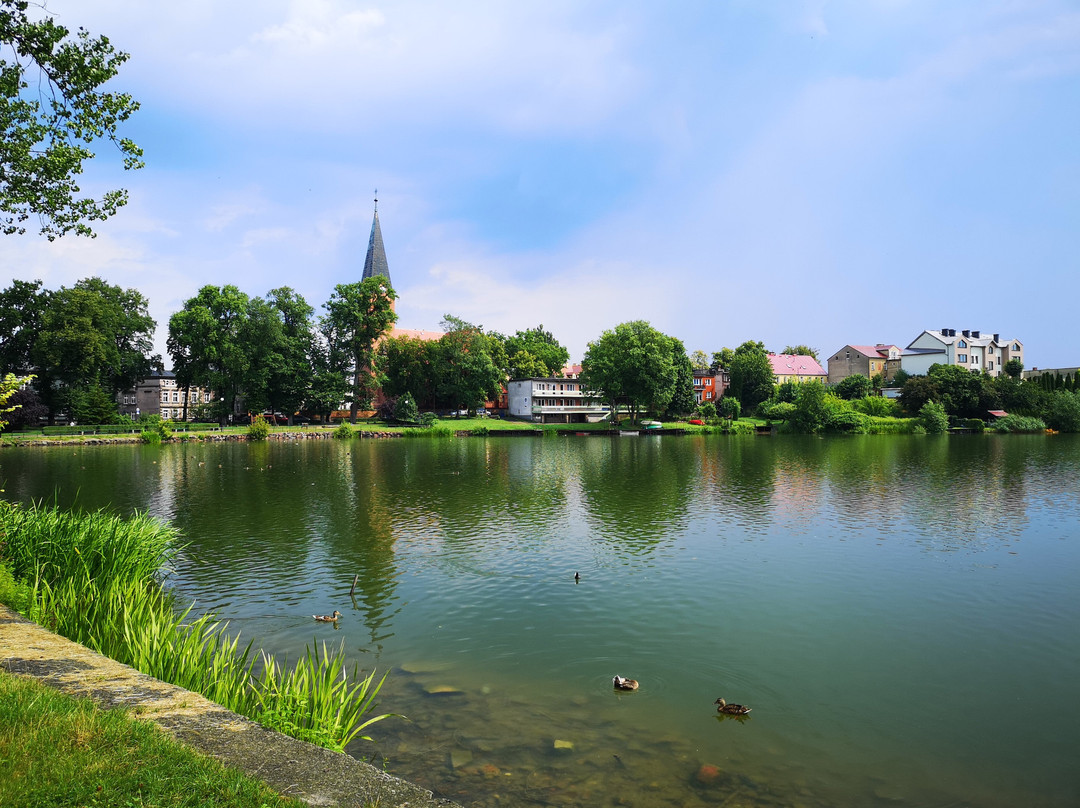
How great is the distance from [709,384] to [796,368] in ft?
86.2

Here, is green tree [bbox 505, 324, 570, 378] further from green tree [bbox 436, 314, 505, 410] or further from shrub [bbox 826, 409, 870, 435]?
shrub [bbox 826, 409, 870, 435]

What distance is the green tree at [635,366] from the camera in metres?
85.6

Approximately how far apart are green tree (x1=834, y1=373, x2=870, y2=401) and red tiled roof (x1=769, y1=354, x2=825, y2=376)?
2208cm

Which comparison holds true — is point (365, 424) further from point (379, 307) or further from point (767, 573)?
point (767, 573)

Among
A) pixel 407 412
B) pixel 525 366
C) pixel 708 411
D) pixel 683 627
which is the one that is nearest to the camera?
pixel 683 627

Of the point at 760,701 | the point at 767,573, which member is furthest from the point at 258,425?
the point at 760,701

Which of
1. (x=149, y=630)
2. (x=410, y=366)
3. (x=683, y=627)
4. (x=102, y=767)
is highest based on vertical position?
(x=410, y=366)

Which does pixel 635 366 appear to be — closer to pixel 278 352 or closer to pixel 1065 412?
pixel 278 352

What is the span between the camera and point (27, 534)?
491 inches

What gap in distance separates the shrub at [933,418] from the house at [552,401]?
147 ft

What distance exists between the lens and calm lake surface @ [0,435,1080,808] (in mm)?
7391

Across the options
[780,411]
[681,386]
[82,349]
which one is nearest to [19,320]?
[82,349]

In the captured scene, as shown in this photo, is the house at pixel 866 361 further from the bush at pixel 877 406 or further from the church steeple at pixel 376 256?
the church steeple at pixel 376 256

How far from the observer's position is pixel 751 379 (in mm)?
110062
